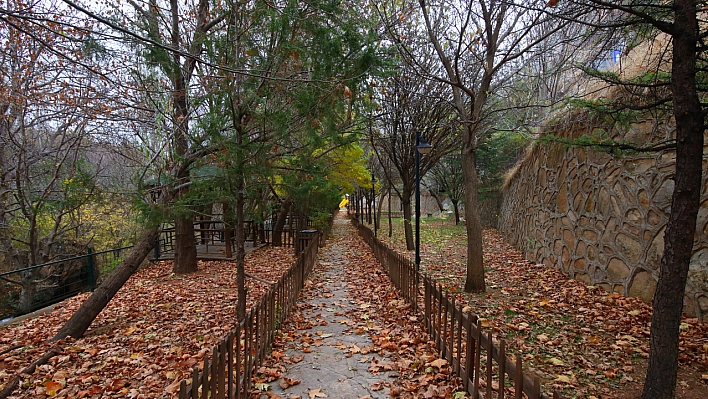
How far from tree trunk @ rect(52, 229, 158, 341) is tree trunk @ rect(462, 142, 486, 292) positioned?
5.88 meters

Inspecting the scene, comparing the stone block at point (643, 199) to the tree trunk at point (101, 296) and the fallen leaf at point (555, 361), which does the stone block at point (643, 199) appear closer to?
the fallen leaf at point (555, 361)

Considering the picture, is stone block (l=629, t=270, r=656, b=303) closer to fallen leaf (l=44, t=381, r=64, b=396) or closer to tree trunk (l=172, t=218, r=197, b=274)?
fallen leaf (l=44, t=381, r=64, b=396)

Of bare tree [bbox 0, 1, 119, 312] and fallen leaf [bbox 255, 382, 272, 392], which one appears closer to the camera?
fallen leaf [bbox 255, 382, 272, 392]

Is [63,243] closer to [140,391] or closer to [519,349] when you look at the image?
[140,391]

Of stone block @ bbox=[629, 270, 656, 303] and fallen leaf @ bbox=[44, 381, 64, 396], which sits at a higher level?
stone block @ bbox=[629, 270, 656, 303]

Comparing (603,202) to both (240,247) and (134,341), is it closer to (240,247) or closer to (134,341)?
(240,247)

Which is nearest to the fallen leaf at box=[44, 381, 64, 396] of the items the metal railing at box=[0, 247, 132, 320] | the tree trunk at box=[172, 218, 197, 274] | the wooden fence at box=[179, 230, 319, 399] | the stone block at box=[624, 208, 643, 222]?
the wooden fence at box=[179, 230, 319, 399]

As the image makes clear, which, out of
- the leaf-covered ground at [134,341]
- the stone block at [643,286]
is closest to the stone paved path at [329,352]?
the leaf-covered ground at [134,341]

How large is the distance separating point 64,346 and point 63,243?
38.3 feet

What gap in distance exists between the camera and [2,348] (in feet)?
20.0

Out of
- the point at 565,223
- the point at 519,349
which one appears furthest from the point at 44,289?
the point at 565,223

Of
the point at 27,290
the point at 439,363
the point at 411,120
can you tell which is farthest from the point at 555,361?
the point at 27,290

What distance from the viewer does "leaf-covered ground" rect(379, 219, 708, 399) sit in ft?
12.1

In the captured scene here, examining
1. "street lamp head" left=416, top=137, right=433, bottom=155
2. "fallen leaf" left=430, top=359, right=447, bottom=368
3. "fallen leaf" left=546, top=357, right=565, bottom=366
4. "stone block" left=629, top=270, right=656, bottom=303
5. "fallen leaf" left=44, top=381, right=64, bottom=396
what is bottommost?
"fallen leaf" left=44, top=381, right=64, bottom=396
